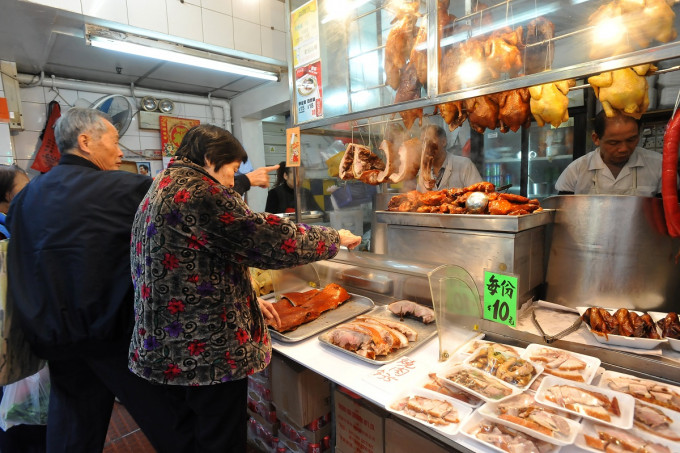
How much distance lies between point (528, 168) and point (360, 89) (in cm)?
308

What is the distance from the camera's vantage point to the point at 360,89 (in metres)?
2.50

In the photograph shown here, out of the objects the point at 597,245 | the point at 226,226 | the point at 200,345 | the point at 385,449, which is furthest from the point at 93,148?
the point at 597,245

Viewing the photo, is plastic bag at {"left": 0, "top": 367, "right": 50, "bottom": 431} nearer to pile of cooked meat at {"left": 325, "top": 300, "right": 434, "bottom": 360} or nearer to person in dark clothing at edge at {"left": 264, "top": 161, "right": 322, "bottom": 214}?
pile of cooked meat at {"left": 325, "top": 300, "right": 434, "bottom": 360}

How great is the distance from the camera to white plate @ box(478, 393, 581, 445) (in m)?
1.10

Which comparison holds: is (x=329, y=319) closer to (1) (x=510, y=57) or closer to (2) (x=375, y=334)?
(2) (x=375, y=334)

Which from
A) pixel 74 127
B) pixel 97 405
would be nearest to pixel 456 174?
pixel 74 127

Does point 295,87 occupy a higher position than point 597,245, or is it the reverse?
point 295,87

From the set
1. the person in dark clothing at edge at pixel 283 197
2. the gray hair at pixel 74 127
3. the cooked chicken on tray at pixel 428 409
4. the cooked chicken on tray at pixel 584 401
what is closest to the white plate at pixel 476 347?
the cooked chicken on tray at pixel 584 401

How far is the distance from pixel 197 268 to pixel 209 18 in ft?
12.8

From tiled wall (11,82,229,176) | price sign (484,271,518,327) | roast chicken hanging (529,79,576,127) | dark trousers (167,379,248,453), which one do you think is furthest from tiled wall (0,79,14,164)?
roast chicken hanging (529,79,576,127)

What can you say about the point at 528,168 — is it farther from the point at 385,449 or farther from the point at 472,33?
the point at 385,449

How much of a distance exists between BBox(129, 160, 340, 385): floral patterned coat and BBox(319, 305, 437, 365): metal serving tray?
1.47 feet

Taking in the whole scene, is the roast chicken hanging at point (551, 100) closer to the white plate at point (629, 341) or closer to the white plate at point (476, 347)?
the white plate at point (629, 341)

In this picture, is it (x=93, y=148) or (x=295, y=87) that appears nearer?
(x=93, y=148)
